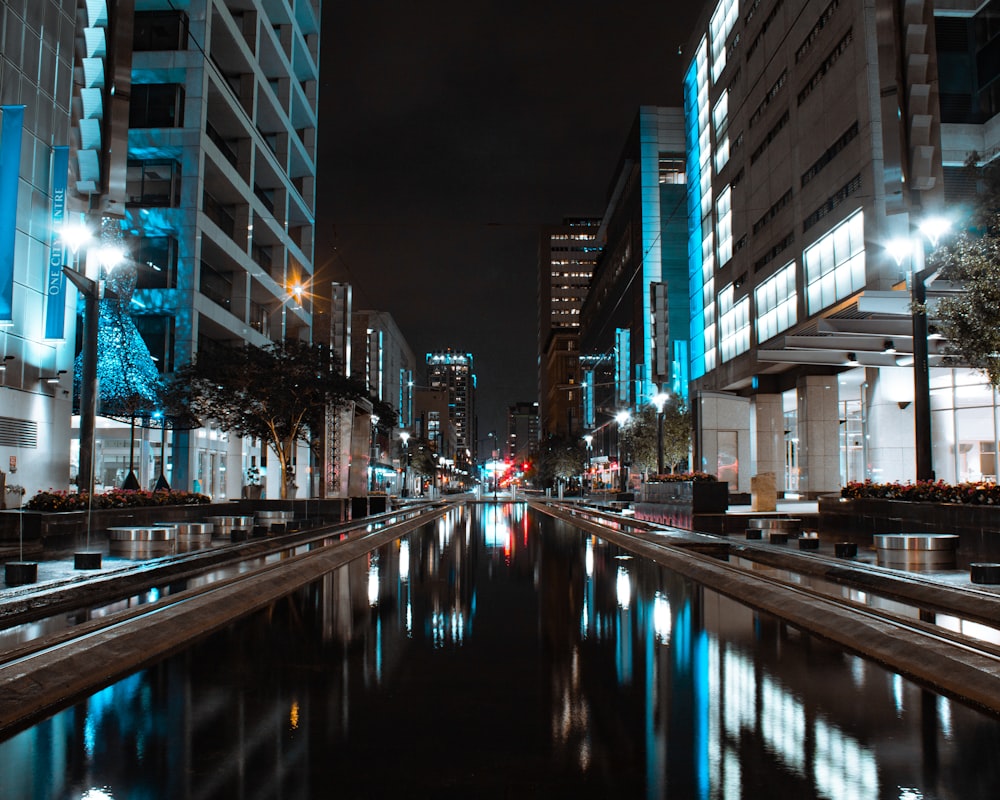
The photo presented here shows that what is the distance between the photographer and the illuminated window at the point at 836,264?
41469 mm

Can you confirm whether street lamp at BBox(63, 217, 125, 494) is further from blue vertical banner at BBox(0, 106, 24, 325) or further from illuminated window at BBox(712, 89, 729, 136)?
illuminated window at BBox(712, 89, 729, 136)

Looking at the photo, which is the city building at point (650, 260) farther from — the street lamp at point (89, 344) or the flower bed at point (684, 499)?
the street lamp at point (89, 344)

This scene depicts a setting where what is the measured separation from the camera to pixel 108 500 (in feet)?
82.6

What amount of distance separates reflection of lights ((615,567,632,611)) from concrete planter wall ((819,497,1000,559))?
262 inches

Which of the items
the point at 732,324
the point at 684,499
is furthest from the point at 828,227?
the point at 684,499

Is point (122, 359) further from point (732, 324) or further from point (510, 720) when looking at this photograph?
point (732, 324)

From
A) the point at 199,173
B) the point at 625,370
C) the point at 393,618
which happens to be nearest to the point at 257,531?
the point at 393,618

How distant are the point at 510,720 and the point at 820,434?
4566cm

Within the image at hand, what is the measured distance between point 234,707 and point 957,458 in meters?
42.5

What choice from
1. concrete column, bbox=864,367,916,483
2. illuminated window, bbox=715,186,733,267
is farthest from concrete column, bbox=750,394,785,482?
concrete column, bbox=864,367,916,483

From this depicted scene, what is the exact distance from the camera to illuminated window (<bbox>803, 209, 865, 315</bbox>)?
41469 millimetres

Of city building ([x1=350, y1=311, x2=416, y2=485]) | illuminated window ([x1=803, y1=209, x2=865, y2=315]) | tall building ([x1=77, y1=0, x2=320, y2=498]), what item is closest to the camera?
illuminated window ([x1=803, y1=209, x2=865, y2=315])

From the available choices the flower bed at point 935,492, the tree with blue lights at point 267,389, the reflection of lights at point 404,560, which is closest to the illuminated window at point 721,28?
the tree with blue lights at point 267,389

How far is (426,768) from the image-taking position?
5.38m
